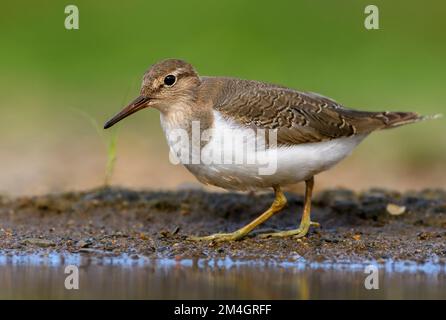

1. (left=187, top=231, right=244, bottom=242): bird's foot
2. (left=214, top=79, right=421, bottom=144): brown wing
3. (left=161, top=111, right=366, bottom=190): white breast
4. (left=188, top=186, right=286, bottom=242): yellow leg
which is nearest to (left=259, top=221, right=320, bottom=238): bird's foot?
(left=188, top=186, right=286, bottom=242): yellow leg

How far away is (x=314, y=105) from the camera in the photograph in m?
9.86

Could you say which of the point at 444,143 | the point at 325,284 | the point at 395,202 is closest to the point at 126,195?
the point at 395,202

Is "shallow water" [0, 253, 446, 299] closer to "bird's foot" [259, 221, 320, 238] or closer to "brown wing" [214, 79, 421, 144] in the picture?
"bird's foot" [259, 221, 320, 238]

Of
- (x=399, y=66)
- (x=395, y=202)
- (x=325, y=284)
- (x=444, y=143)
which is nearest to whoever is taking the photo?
(x=325, y=284)

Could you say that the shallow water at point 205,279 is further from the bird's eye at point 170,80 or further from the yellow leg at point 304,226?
the bird's eye at point 170,80

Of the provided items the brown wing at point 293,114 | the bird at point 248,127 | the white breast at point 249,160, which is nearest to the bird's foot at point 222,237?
the bird at point 248,127

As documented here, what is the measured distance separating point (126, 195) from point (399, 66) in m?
9.59

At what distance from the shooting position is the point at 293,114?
9.55 metres

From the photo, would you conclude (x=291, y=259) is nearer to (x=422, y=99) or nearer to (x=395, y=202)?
(x=395, y=202)

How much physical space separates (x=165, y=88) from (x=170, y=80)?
10cm

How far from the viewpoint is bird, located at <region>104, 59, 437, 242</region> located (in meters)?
9.08

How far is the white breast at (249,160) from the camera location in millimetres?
8984

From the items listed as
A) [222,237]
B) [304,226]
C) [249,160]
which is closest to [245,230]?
[222,237]
